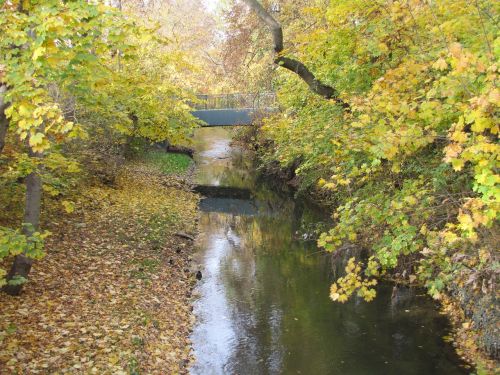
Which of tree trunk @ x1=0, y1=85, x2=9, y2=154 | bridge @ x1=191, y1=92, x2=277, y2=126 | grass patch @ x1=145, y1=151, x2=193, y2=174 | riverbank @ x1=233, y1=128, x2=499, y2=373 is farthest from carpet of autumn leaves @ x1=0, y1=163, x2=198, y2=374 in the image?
bridge @ x1=191, y1=92, x2=277, y2=126

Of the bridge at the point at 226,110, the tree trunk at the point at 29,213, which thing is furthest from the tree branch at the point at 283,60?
the bridge at the point at 226,110

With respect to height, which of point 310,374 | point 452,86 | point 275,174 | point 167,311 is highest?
point 275,174

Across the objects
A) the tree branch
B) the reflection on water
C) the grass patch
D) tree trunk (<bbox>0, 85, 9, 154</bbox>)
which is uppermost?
the grass patch

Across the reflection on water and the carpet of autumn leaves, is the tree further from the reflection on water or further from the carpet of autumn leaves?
the reflection on water

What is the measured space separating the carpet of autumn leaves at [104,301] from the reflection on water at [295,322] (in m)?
0.77

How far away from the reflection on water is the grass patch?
12051 millimetres

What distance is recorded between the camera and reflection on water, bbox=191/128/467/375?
9.30 meters

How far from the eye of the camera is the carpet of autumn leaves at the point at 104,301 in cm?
749

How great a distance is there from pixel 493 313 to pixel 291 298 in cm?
499

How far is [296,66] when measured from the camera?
1021cm

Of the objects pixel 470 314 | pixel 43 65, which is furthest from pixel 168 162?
pixel 43 65

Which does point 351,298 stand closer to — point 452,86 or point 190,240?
point 190,240

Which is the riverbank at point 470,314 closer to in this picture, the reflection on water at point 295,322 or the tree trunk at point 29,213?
the reflection on water at point 295,322

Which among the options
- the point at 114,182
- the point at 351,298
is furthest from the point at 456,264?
the point at 114,182
